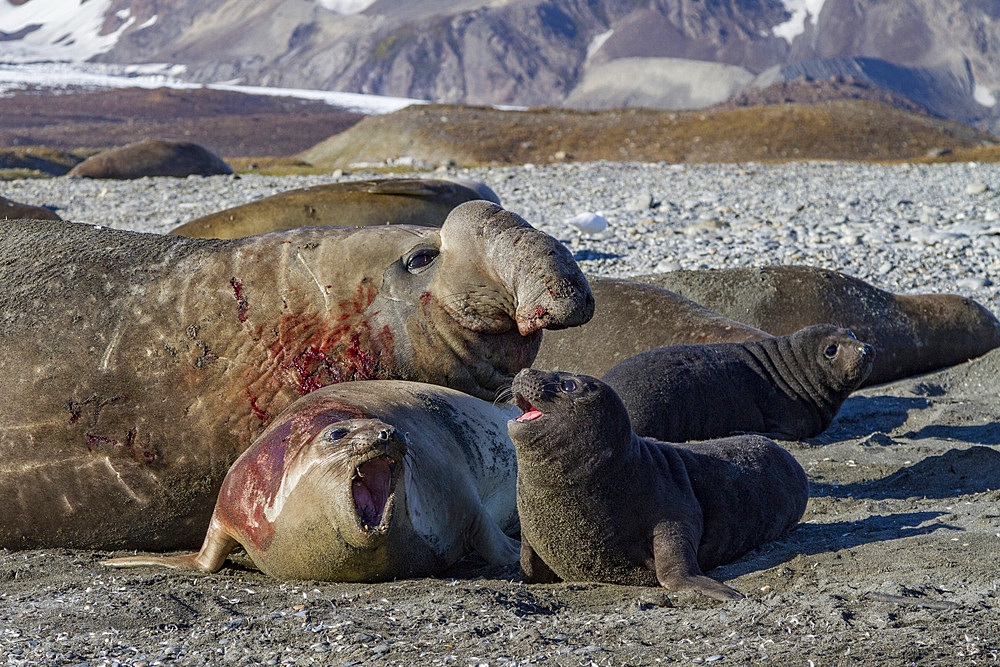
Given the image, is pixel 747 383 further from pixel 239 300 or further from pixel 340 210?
pixel 340 210

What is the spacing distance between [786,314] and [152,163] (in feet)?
54.5

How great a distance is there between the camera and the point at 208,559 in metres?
3.69

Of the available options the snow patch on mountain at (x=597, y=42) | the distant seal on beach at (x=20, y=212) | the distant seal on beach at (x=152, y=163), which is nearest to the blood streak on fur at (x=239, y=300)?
the distant seal on beach at (x=20, y=212)

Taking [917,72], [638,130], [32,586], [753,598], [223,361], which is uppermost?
[223,361]

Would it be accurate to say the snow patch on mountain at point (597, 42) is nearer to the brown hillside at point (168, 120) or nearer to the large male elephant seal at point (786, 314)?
the brown hillside at point (168, 120)

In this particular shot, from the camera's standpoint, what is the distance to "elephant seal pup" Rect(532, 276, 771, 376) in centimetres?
698

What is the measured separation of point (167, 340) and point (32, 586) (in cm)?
111

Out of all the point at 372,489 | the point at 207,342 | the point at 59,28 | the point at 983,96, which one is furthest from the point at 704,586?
the point at 59,28

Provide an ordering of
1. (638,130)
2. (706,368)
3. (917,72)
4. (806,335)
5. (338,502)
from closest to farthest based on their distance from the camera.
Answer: (338,502)
(706,368)
(806,335)
(638,130)
(917,72)

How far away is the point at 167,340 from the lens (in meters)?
4.23

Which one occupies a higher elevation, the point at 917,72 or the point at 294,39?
the point at 294,39

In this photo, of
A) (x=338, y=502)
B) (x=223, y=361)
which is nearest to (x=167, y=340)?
(x=223, y=361)

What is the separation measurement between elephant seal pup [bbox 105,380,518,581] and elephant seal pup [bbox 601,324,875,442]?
4.97 ft

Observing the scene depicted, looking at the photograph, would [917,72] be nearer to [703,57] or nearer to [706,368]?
[703,57]
